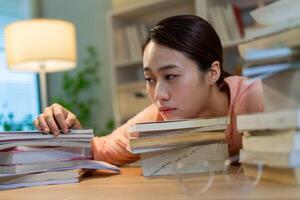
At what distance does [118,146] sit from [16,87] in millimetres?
2580

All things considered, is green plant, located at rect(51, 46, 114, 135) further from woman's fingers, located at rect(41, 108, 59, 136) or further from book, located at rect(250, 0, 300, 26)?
book, located at rect(250, 0, 300, 26)

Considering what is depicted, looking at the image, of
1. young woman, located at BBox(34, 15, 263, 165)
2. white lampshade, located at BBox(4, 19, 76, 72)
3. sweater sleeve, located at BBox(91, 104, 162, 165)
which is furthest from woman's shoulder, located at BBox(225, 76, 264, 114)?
white lampshade, located at BBox(4, 19, 76, 72)

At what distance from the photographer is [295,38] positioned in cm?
58

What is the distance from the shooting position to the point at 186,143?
2.69 feet

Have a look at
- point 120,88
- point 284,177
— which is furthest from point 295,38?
point 120,88

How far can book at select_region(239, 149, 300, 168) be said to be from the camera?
57cm

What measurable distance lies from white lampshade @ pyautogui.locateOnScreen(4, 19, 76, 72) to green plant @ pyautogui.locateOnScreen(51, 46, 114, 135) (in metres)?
0.75

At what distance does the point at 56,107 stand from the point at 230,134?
43 cm

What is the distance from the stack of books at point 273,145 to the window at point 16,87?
278 centimetres

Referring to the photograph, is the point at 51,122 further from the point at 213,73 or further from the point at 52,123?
the point at 213,73

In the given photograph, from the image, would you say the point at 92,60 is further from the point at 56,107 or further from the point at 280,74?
the point at 280,74

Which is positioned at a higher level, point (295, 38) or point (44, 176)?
point (295, 38)

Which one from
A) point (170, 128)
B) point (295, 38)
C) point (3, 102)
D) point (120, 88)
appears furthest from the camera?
point (3, 102)

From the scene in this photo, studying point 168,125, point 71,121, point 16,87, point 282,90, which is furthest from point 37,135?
point 16,87
